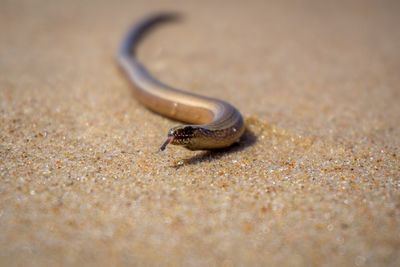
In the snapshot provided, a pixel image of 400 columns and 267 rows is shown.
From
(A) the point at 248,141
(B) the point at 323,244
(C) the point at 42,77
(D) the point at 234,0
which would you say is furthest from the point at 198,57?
(B) the point at 323,244

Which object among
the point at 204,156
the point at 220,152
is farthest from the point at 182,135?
the point at 220,152

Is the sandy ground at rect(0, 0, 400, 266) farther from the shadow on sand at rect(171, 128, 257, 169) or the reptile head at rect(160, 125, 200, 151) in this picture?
the reptile head at rect(160, 125, 200, 151)

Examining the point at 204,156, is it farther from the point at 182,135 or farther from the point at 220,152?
the point at 182,135

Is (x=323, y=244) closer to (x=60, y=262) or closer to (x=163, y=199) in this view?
(x=163, y=199)

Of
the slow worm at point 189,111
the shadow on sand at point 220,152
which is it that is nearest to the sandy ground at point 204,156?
the shadow on sand at point 220,152

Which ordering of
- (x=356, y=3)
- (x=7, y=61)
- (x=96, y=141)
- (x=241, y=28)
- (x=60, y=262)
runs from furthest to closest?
1. (x=356, y=3)
2. (x=241, y=28)
3. (x=7, y=61)
4. (x=96, y=141)
5. (x=60, y=262)

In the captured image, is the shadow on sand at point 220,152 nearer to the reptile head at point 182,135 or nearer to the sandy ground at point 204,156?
the sandy ground at point 204,156

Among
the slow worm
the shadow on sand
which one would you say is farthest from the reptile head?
the shadow on sand
